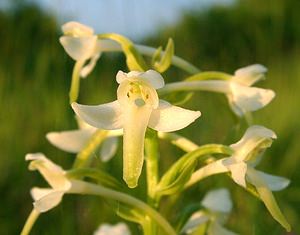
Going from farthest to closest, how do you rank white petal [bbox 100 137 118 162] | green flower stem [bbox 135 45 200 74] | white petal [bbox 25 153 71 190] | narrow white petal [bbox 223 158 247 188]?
white petal [bbox 100 137 118 162] → green flower stem [bbox 135 45 200 74] → white petal [bbox 25 153 71 190] → narrow white petal [bbox 223 158 247 188]

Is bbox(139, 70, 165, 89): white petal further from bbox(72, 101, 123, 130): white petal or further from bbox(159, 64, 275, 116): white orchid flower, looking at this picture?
bbox(159, 64, 275, 116): white orchid flower

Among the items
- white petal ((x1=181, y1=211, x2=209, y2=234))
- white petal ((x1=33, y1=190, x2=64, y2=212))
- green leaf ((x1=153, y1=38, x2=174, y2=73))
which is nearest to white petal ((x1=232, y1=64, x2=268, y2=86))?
green leaf ((x1=153, y1=38, x2=174, y2=73))

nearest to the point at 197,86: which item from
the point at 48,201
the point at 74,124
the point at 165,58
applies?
the point at 165,58

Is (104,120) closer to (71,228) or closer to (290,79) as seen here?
(71,228)

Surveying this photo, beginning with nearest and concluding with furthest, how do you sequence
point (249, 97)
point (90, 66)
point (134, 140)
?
1. point (134, 140)
2. point (249, 97)
3. point (90, 66)

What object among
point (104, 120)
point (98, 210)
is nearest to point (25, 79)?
point (98, 210)

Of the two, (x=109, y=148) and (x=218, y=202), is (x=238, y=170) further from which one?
(x=109, y=148)

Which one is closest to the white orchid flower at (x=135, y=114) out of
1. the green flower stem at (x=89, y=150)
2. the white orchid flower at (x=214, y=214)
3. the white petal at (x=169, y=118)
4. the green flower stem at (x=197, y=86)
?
the white petal at (x=169, y=118)

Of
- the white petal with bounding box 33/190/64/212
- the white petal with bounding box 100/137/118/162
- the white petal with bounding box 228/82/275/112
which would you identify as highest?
the white petal with bounding box 228/82/275/112
